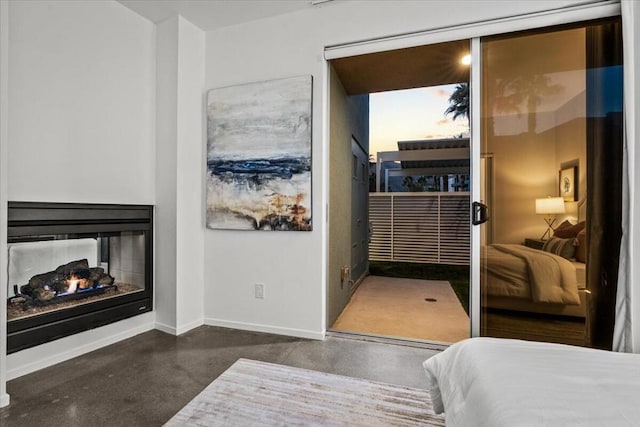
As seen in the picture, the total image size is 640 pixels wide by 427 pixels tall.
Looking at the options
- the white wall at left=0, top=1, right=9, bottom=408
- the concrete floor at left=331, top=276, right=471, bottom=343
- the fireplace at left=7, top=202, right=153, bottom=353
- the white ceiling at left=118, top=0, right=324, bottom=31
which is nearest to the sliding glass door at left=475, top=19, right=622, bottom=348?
the concrete floor at left=331, top=276, right=471, bottom=343

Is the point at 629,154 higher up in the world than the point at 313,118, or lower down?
lower down

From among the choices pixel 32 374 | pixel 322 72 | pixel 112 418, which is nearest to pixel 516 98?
pixel 322 72

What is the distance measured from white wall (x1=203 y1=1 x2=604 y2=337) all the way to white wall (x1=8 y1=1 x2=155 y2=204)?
626 millimetres

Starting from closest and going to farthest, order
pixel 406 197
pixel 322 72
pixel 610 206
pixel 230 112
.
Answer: pixel 610 206, pixel 322 72, pixel 230 112, pixel 406 197

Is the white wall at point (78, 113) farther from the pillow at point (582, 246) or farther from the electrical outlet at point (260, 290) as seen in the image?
the pillow at point (582, 246)

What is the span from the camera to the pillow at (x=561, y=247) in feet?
7.20

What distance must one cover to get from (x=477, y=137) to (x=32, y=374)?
3.22 m

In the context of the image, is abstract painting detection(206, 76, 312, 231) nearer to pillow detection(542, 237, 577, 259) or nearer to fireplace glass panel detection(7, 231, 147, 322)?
fireplace glass panel detection(7, 231, 147, 322)

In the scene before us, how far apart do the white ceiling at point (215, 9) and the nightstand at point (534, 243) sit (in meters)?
2.35

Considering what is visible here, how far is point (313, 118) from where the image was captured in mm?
2730

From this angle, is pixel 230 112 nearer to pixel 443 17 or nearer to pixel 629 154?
Result: pixel 443 17

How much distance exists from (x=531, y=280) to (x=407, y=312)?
4.75 feet

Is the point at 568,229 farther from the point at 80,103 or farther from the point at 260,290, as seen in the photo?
the point at 80,103

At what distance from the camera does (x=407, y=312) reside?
350cm
